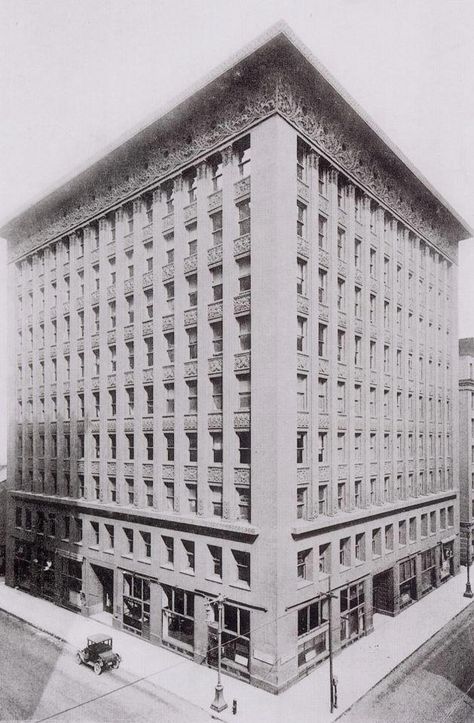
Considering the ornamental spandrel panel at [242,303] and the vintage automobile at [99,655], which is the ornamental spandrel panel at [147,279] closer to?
the ornamental spandrel panel at [242,303]

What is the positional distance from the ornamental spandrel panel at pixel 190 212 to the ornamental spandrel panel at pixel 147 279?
13.9 ft

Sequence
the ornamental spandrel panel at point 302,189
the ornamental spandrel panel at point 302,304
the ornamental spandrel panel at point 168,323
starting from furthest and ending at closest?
the ornamental spandrel panel at point 168,323 → the ornamental spandrel panel at point 302,189 → the ornamental spandrel panel at point 302,304

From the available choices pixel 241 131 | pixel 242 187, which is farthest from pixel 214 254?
pixel 241 131

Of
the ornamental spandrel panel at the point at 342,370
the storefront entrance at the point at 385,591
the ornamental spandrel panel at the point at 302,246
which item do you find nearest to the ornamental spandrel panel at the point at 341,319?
the ornamental spandrel panel at the point at 342,370

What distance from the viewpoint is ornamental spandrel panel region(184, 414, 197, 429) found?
98.7ft

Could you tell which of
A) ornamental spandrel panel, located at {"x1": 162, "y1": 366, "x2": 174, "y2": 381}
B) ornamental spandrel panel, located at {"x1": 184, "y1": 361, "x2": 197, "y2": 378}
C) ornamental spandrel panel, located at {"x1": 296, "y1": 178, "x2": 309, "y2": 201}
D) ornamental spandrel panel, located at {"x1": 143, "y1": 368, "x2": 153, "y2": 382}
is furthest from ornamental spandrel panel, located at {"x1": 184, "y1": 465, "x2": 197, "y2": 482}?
ornamental spandrel panel, located at {"x1": 296, "y1": 178, "x2": 309, "y2": 201}

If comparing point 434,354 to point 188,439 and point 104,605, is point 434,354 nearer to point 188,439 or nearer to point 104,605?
point 188,439

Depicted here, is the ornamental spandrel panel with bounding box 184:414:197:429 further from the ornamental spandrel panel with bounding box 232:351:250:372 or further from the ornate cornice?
the ornate cornice

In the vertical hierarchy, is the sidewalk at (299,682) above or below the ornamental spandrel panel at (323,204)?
below

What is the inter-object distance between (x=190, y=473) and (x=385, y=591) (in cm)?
1566

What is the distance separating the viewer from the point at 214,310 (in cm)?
2945

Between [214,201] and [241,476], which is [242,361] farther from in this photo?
[214,201]

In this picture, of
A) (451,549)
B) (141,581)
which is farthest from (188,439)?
(451,549)

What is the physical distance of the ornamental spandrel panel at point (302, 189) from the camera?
28375mm
